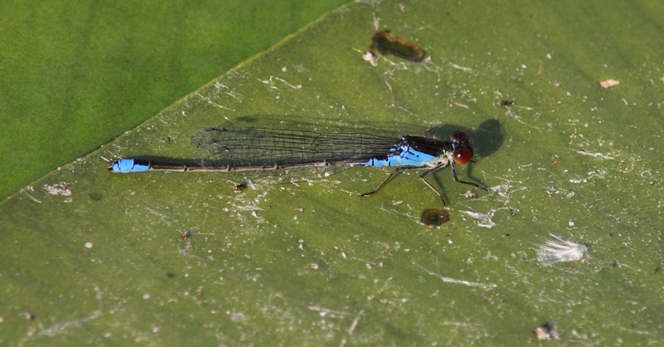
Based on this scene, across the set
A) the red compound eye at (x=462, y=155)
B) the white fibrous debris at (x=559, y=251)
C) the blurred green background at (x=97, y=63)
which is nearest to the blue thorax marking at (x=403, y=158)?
the red compound eye at (x=462, y=155)

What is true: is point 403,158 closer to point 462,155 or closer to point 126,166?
point 462,155

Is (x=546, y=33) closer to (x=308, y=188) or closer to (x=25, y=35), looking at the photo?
(x=308, y=188)

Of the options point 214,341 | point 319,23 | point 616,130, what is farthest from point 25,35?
point 616,130

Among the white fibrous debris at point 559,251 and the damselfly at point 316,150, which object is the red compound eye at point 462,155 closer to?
the damselfly at point 316,150

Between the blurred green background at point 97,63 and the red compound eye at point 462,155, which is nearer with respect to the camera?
the blurred green background at point 97,63

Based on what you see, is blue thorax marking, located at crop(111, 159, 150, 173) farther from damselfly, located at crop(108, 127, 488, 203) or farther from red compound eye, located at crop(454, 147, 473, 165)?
red compound eye, located at crop(454, 147, 473, 165)
